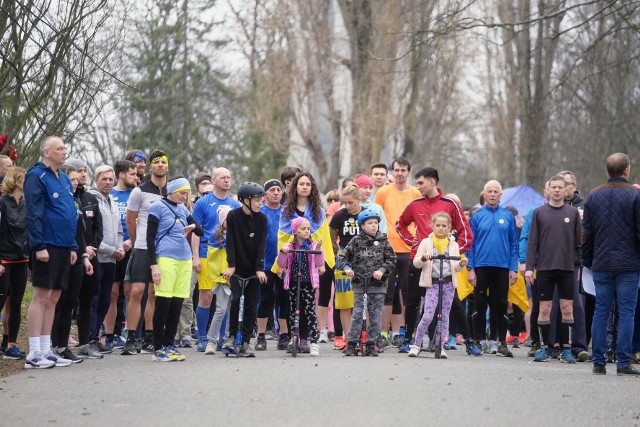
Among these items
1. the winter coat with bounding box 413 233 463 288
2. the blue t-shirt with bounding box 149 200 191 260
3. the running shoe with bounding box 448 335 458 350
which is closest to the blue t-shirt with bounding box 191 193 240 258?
the blue t-shirt with bounding box 149 200 191 260

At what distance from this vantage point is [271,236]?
14891 mm

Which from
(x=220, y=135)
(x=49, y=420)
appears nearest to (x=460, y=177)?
(x=220, y=135)

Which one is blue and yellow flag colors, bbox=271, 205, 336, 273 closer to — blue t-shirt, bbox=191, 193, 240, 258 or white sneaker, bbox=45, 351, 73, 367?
blue t-shirt, bbox=191, 193, 240, 258

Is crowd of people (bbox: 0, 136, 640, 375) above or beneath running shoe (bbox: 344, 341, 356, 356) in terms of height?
above

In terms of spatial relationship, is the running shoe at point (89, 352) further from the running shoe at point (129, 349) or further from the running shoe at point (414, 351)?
the running shoe at point (414, 351)

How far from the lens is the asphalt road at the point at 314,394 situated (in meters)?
8.78

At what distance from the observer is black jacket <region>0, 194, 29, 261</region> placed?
43.3 feet

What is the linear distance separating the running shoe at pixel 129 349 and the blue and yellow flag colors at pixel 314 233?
184 centimetres

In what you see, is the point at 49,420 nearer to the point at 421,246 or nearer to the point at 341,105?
the point at 421,246

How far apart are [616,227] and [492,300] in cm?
295

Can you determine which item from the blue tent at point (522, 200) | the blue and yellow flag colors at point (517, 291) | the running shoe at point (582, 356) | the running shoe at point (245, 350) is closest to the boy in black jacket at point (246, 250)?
the running shoe at point (245, 350)

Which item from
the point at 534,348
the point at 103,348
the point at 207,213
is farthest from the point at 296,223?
the point at 534,348

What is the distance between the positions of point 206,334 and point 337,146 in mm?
25156

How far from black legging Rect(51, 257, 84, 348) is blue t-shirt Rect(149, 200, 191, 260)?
0.86 meters
